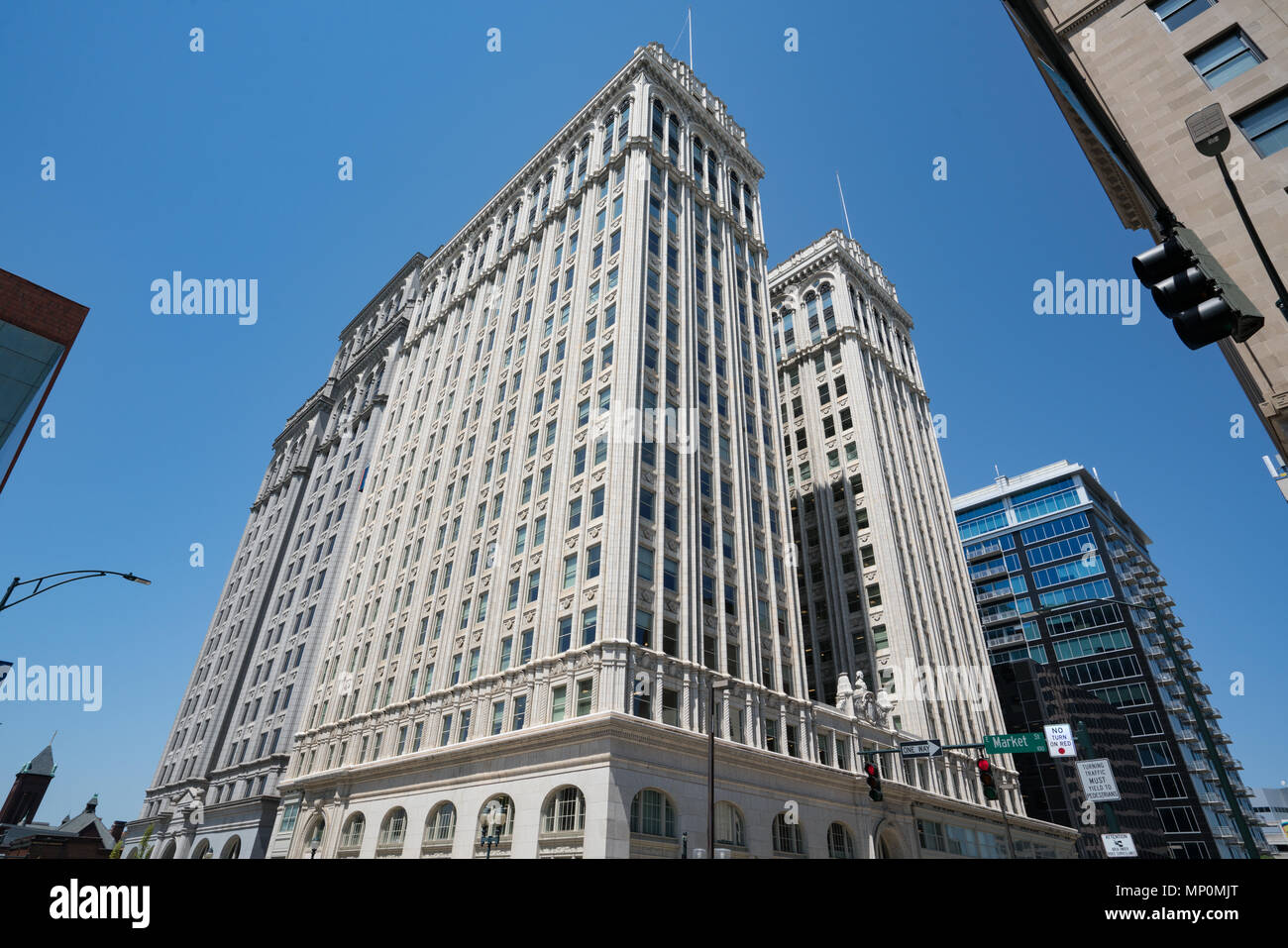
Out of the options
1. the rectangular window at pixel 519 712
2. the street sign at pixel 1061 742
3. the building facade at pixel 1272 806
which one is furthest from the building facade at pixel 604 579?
the building facade at pixel 1272 806

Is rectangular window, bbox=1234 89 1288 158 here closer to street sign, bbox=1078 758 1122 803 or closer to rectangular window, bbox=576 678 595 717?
rectangular window, bbox=576 678 595 717

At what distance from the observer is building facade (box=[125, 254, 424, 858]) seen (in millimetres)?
57125

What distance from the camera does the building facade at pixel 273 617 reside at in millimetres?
57125

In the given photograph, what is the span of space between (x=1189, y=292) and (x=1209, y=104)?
59.1 ft

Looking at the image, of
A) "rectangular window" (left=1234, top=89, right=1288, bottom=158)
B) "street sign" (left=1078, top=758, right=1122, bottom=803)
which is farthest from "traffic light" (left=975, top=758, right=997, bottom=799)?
"street sign" (left=1078, top=758, right=1122, bottom=803)

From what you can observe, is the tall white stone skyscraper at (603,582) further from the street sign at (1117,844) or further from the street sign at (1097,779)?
the street sign at (1117,844)

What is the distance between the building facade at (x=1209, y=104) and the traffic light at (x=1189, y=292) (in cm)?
1157

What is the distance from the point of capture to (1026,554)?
102250mm

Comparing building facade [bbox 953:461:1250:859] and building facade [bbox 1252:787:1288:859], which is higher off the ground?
building facade [bbox 953:461:1250:859]

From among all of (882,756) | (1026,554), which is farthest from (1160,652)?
(882,756)

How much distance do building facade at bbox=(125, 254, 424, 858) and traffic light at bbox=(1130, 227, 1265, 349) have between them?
5995cm
